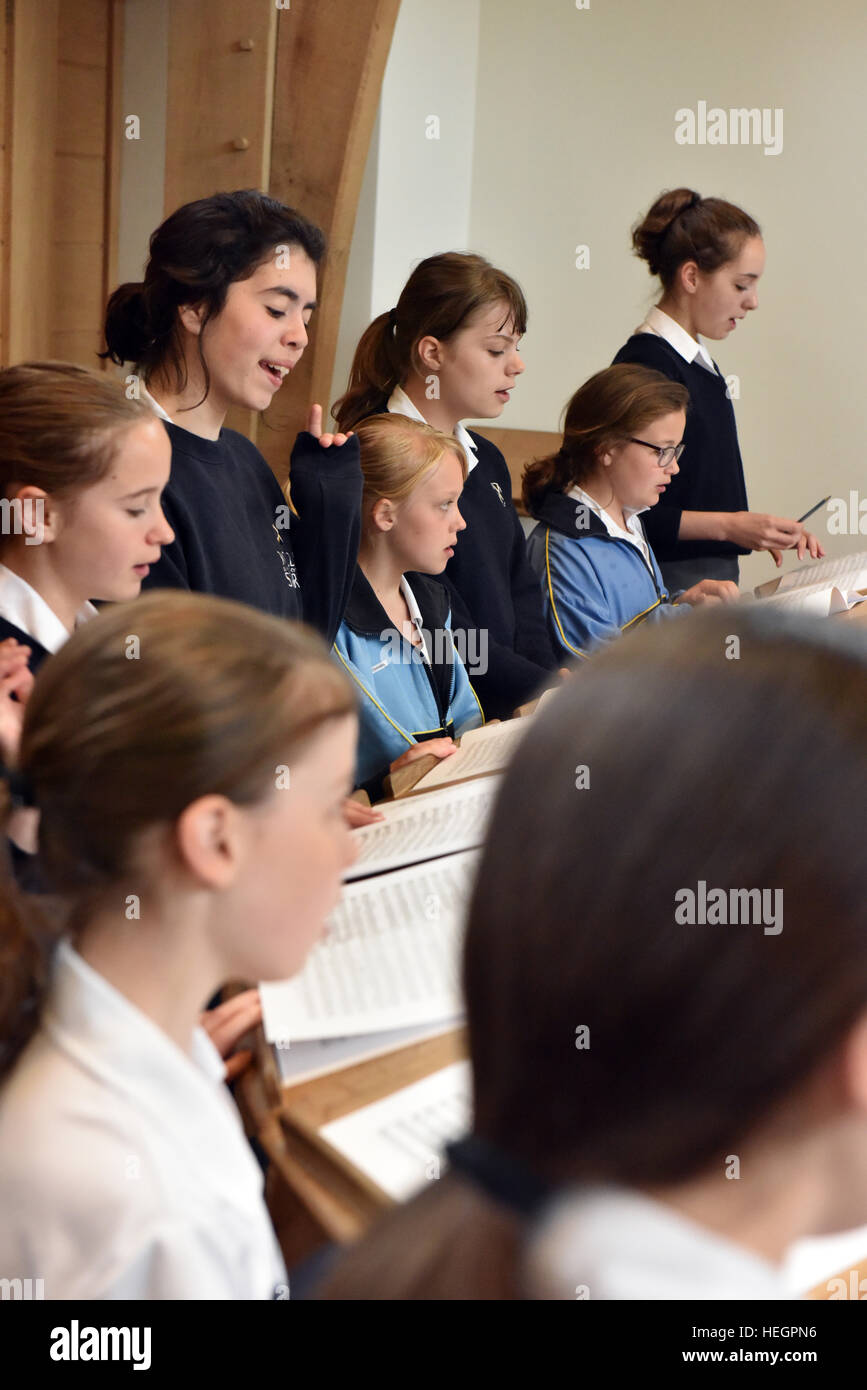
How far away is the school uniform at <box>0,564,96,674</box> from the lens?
1.40 m

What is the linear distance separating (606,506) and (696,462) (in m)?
0.48

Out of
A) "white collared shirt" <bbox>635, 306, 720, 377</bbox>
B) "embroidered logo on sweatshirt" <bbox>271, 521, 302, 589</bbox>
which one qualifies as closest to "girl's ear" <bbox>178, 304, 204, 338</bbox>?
"embroidered logo on sweatshirt" <bbox>271, 521, 302, 589</bbox>

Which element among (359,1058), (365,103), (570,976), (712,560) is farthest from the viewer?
(712,560)

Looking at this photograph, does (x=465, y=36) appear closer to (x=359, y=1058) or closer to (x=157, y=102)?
(x=157, y=102)

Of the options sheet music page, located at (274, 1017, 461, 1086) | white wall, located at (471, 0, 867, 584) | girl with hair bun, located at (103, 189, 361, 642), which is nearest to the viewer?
sheet music page, located at (274, 1017, 461, 1086)

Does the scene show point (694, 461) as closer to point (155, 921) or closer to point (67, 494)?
point (67, 494)

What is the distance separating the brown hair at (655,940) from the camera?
408mm

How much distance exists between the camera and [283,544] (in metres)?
2.00

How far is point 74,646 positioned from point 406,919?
453 mm

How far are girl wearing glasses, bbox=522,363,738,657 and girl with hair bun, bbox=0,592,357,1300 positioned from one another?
69.7 inches

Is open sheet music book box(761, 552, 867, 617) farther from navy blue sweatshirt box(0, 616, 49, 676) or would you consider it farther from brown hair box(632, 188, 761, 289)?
navy blue sweatshirt box(0, 616, 49, 676)

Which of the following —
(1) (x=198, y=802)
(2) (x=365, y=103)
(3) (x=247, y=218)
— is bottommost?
(1) (x=198, y=802)

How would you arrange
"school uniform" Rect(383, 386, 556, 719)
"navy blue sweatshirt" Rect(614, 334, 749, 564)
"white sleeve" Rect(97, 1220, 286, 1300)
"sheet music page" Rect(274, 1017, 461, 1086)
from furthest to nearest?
"navy blue sweatshirt" Rect(614, 334, 749, 564) → "school uniform" Rect(383, 386, 556, 719) → "sheet music page" Rect(274, 1017, 461, 1086) → "white sleeve" Rect(97, 1220, 286, 1300)
